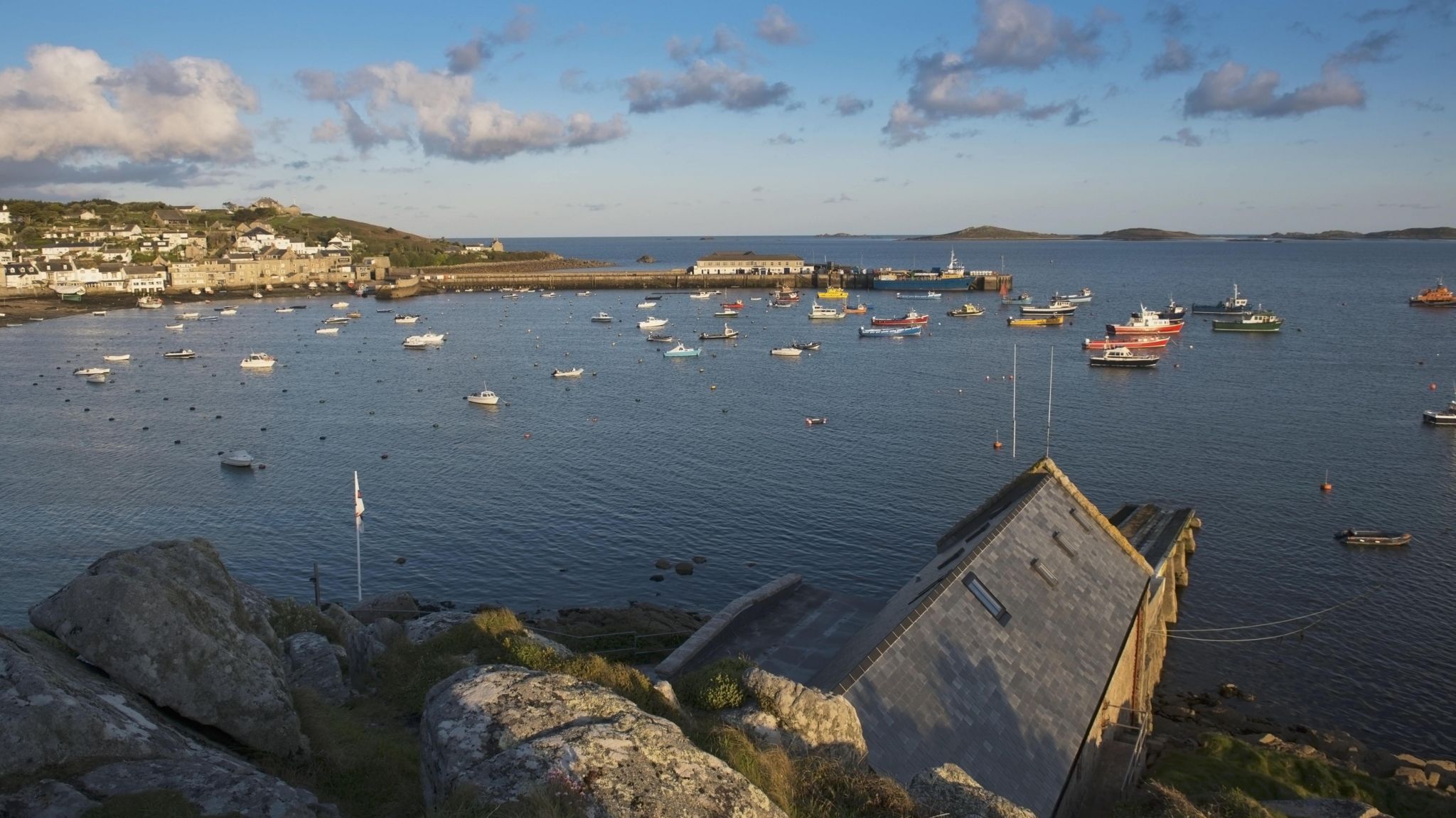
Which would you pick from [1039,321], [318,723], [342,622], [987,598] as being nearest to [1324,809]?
[987,598]

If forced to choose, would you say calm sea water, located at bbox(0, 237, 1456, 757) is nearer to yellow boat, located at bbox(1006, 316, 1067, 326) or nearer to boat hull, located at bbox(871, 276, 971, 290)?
yellow boat, located at bbox(1006, 316, 1067, 326)

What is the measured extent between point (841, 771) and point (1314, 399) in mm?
70511

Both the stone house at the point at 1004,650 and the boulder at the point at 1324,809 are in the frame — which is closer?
the stone house at the point at 1004,650

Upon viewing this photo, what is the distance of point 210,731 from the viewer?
11.7 metres

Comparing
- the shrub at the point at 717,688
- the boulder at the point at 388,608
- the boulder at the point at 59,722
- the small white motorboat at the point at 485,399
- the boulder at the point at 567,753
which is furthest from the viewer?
the small white motorboat at the point at 485,399

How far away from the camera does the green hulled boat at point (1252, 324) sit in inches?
4136

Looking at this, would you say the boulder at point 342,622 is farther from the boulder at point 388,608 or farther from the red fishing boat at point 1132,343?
the red fishing boat at point 1132,343

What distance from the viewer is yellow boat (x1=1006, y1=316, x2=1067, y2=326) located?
116 meters

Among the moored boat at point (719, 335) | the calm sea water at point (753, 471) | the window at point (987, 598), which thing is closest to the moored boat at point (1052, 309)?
the calm sea water at point (753, 471)

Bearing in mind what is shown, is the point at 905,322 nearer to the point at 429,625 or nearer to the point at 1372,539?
the point at 1372,539

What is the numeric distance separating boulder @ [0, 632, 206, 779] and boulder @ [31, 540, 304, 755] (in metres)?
0.83

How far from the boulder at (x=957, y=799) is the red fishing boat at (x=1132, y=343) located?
85630 mm

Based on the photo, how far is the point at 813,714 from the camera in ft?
44.7

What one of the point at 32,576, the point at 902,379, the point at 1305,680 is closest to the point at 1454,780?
the point at 1305,680
